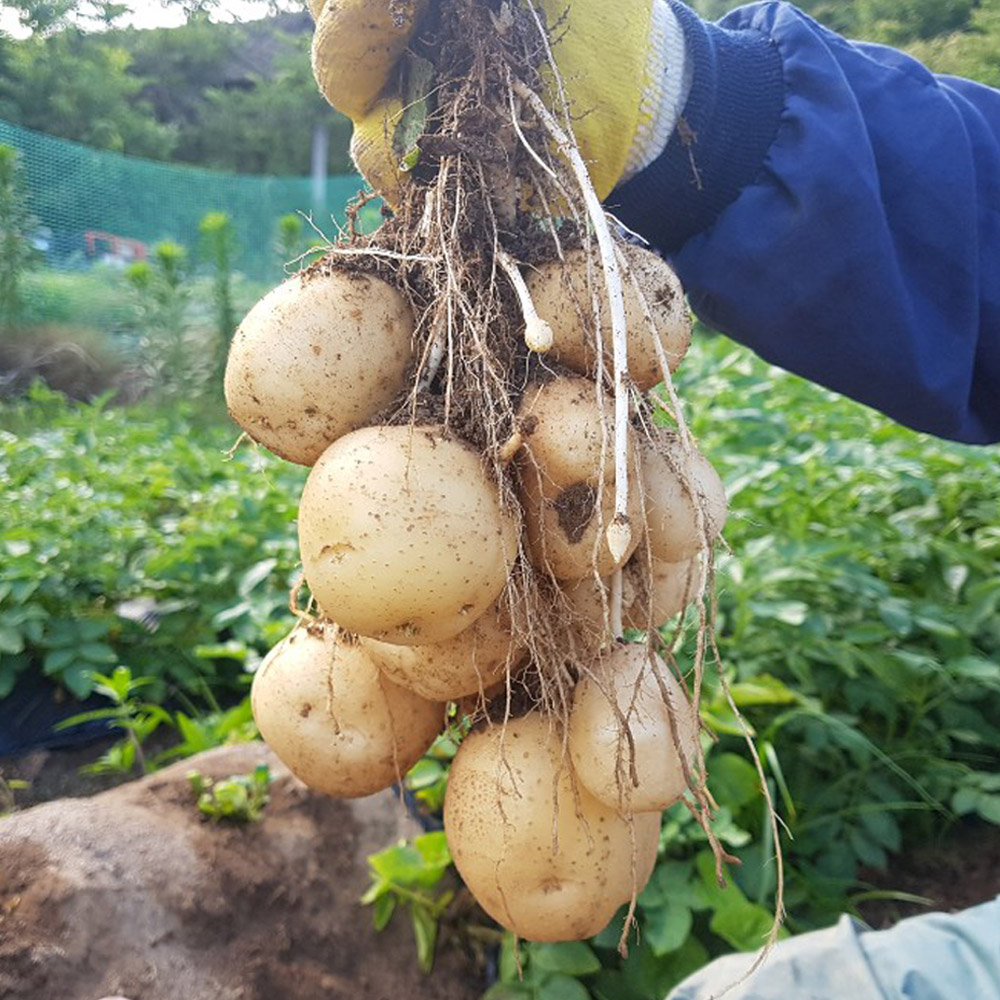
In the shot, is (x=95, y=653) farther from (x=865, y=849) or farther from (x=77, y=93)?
(x=77, y=93)

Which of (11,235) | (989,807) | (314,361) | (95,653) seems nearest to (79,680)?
(95,653)

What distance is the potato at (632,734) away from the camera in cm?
81

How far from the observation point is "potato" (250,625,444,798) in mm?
941

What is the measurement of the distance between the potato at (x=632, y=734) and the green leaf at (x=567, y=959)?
549 mm

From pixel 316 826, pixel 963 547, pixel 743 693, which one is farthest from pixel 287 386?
pixel 963 547

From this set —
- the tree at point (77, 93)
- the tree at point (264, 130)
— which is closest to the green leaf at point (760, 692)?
the tree at point (77, 93)

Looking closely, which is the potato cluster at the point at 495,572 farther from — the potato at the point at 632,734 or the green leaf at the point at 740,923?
the green leaf at the point at 740,923

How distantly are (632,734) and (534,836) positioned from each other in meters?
0.16

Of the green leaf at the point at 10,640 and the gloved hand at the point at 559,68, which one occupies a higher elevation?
the gloved hand at the point at 559,68

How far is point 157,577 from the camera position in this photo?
7.47 feet

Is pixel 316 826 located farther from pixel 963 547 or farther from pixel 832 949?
pixel 963 547

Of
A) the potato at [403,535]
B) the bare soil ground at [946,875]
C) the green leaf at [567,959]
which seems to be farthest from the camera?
the bare soil ground at [946,875]

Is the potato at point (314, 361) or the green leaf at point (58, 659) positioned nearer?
the potato at point (314, 361)

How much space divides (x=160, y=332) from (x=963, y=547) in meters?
6.47
